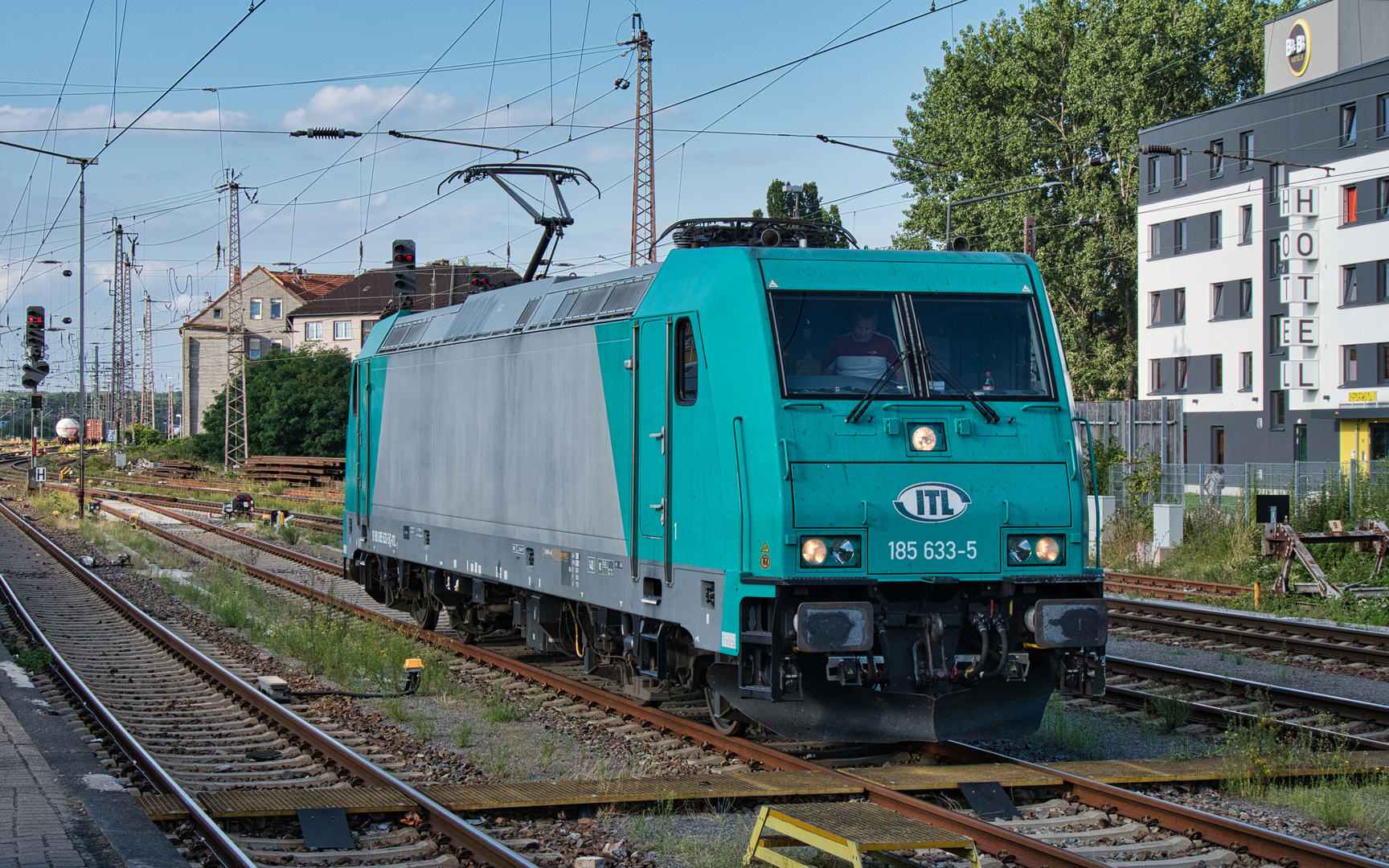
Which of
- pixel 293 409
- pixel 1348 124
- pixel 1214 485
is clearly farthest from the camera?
pixel 293 409

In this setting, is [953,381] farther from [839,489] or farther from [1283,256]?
[1283,256]

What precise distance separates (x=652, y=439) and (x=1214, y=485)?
1855 cm

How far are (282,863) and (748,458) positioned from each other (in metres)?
3.55

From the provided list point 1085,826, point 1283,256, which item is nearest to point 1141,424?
point 1283,256

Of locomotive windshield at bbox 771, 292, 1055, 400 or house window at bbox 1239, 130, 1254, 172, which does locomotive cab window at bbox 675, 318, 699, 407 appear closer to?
locomotive windshield at bbox 771, 292, 1055, 400

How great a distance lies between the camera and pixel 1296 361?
3856 cm

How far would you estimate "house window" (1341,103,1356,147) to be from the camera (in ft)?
127

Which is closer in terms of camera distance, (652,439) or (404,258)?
(652,439)

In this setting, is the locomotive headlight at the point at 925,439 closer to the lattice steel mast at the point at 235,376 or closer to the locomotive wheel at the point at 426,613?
the locomotive wheel at the point at 426,613

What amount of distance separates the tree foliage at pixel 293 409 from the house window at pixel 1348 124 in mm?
41008

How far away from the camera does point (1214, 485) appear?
81.9 ft

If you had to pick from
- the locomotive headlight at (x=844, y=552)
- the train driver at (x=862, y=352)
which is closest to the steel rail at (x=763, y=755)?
the locomotive headlight at (x=844, y=552)

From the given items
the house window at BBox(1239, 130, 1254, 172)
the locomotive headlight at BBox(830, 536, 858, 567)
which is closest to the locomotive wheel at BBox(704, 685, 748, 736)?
the locomotive headlight at BBox(830, 536, 858, 567)

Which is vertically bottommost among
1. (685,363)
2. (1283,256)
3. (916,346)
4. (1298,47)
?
(685,363)
